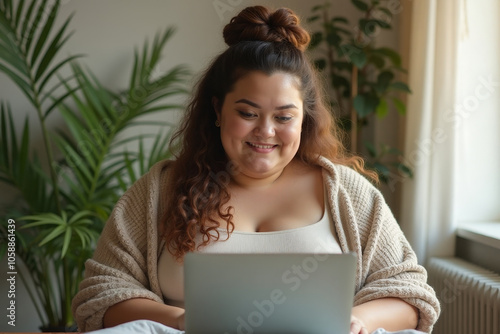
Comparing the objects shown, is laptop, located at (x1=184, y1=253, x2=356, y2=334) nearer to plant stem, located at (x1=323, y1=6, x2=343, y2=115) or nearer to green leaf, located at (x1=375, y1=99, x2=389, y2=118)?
green leaf, located at (x1=375, y1=99, x2=389, y2=118)

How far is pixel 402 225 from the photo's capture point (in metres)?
A: 2.65

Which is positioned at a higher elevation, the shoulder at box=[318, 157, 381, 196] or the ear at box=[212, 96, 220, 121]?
the ear at box=[212, 96, 220, 121]

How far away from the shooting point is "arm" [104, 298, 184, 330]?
1423 mm

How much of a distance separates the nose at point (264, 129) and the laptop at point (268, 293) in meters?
0.57

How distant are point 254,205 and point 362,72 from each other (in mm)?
1531

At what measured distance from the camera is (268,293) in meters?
1.08

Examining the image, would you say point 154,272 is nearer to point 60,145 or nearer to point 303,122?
point 303,122

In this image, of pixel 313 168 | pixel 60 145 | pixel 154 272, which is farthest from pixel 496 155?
pixel 60 145

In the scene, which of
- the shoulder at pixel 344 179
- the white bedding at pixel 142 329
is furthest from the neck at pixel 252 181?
the white bedding at pixel 142 329

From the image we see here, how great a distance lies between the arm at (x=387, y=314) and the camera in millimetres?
1460

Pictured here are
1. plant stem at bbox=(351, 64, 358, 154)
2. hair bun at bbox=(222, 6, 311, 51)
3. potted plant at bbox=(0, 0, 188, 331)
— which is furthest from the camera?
plant stem at bbox=(351, 64, 358, 154)

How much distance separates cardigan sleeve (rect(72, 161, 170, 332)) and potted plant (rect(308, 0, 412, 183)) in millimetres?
1198

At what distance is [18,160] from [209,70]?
1.31 m

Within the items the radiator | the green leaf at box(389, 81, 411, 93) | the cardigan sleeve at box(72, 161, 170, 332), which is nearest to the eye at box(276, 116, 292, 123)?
the cardigan sleeve at box(72, 161, 170, 332)
